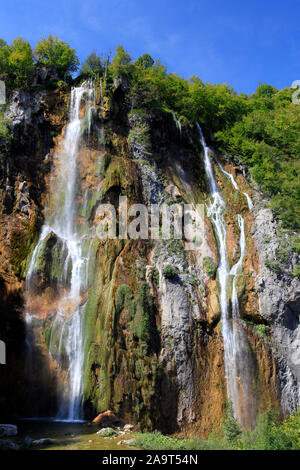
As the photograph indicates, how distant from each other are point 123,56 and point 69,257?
707 inches

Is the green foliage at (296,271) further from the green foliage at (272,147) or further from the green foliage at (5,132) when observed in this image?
the green foliage at (5,132)

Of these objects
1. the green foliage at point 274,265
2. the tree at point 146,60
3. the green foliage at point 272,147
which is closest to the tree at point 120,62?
the tree at point 146,60

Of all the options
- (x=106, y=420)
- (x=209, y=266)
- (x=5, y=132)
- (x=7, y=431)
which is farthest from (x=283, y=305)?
(x=5, y=132)

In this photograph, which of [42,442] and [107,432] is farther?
[107,432]

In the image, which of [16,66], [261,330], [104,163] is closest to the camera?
[261,330]

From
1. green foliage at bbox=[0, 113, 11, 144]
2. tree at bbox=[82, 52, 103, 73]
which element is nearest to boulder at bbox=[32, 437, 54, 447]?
green foliage at bbox=[0, 113, 11, 144]

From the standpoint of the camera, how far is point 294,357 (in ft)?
66.9

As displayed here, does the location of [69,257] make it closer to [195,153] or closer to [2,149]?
[2,149]

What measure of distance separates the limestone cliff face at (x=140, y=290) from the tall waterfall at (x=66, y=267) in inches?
14.3

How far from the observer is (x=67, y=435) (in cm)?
1281

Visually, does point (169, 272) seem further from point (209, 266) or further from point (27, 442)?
point (27, 442)

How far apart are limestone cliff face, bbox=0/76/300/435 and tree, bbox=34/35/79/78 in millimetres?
3346

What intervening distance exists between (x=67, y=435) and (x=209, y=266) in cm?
1257

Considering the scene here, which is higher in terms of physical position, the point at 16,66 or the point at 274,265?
the point at 16,66
